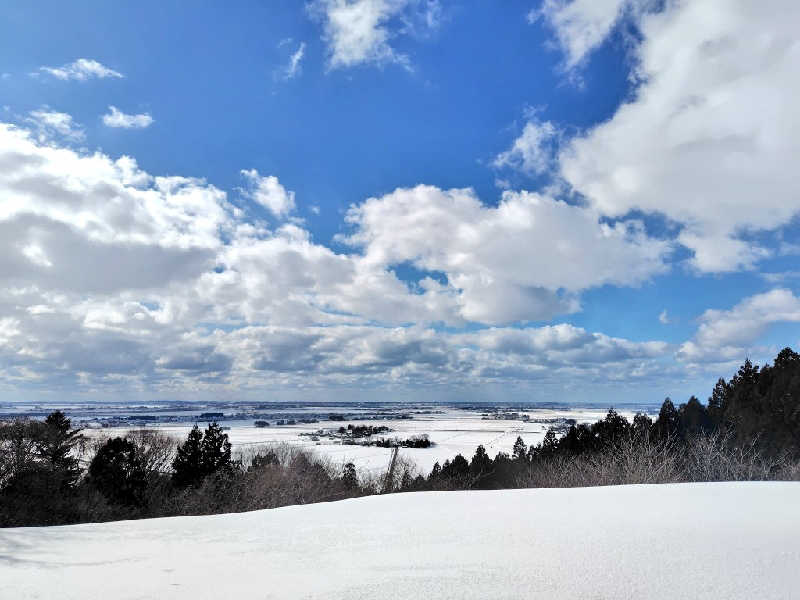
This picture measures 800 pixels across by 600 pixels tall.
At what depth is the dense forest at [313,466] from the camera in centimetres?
2120

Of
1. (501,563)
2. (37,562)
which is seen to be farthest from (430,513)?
(37,562)

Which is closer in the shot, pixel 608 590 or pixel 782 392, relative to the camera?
pixel 608 590

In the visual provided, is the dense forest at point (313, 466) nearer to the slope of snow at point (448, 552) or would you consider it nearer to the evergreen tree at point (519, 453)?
the evergreen tree at point (519, 453)

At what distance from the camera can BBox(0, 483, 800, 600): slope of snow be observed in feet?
15.1

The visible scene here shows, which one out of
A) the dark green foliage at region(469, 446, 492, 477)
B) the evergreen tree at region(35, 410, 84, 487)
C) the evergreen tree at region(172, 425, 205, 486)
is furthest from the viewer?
the dark green foliage at region(469, 446, 492, 477)

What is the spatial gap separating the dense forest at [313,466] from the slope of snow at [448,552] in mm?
10282

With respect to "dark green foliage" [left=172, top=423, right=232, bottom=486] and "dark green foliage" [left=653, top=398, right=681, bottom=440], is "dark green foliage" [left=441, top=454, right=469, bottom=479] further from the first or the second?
"dark green foliage" [left=172, top=423, right=232, bottom=486]

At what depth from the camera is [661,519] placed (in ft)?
23.1

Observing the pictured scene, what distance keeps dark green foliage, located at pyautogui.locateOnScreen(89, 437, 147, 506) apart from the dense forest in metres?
0.07

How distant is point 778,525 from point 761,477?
1732 centimetres

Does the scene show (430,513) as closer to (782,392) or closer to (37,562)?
(37,562)

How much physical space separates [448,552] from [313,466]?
1338 inches

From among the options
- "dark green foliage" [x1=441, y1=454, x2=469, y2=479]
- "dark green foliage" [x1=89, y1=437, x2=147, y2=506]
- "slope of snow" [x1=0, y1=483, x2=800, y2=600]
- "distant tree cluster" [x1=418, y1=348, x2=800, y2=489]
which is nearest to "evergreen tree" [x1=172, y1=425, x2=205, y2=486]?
"dark green foliage" [x1=89, y1=437, x2=147, y2=506]

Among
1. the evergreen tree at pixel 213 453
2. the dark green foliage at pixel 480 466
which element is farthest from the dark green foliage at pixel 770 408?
the evergreen tree at pixel 213 453
